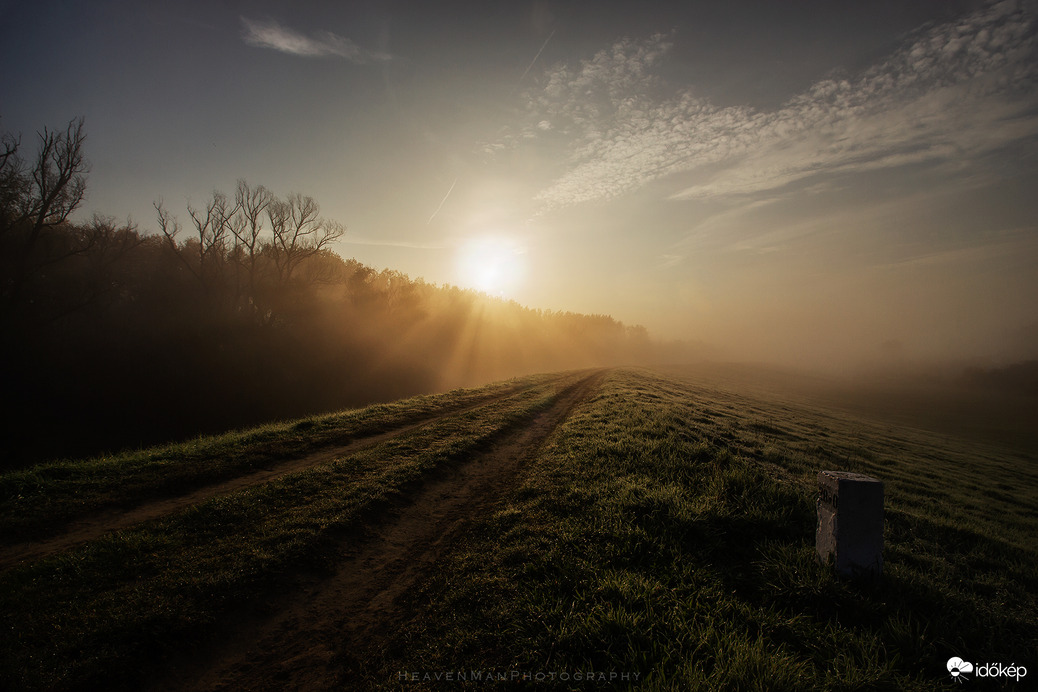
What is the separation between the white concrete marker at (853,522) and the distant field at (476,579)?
1.11 feet

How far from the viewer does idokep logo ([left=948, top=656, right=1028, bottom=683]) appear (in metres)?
3.65

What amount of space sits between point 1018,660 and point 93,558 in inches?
474

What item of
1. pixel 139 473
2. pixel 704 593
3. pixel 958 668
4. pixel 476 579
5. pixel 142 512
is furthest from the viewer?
pixel 139 473

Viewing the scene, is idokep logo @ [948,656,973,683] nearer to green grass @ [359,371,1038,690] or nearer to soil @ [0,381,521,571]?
green grass @ [359,371,1038,690]

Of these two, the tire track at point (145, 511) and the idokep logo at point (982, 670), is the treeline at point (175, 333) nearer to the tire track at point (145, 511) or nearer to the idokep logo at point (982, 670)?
the tire track at point (145, 511)

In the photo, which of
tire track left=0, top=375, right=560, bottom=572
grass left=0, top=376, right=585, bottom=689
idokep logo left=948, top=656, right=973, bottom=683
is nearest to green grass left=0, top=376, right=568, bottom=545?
tire track left=0, top=375, right=560, bottom=572

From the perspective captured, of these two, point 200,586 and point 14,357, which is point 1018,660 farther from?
point 14,357

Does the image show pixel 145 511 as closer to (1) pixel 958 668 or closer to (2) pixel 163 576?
(2) pixel 163 576

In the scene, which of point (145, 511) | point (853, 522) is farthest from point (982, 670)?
point (145, 511)

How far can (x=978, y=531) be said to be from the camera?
7648 millimetres

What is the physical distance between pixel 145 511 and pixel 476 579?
7.28 meters

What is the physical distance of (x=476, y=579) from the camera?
518cm

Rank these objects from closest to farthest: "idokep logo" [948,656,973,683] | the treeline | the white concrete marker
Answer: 1. "idokep logo" [948,656,973,683]
2. the white concrete marker
3. the treeline

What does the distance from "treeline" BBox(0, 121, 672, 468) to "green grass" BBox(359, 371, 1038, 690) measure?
24.6 meters
